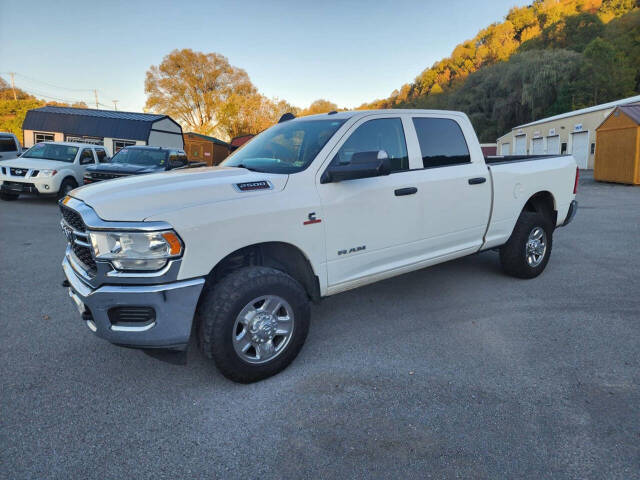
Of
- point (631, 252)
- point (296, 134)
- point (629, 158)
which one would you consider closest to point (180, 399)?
point (296, 134)

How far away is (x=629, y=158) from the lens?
1825cm

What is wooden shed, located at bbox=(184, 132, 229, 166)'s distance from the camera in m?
40.5

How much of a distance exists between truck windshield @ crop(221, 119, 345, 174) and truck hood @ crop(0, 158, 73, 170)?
34.0ft

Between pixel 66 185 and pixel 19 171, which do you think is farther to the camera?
pixel 66 185

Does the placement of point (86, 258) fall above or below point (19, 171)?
below

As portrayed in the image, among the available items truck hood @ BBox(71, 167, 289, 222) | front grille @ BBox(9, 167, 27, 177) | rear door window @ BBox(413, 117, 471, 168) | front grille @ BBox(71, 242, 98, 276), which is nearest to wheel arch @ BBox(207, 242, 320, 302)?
truck hood @ BBox(71, 167, 289, 222)

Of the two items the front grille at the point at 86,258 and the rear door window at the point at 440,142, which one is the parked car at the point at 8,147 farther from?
the rear door window at the point at 440,142

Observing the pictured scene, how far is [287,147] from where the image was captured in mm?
3791

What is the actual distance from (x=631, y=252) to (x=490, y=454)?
19.2 feet

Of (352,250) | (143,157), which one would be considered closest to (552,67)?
(143,157)

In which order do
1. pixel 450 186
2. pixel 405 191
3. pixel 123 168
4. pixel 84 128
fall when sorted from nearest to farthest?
1. pixel 405 191
2. pixel 450 186
3. pixel 123 168
4. pixel 84 128

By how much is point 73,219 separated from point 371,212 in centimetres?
220

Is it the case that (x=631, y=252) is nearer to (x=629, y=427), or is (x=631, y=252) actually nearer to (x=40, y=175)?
(x=629, y=427)

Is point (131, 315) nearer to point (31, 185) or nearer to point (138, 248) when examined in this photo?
point (138, 248)
